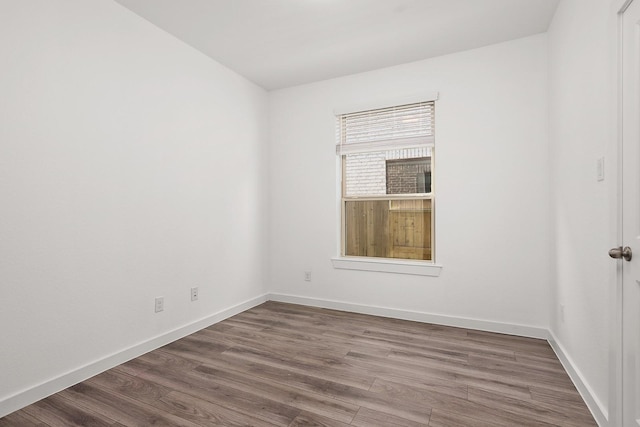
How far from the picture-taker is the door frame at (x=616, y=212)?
1.53 m

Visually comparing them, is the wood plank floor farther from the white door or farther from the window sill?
the window sill

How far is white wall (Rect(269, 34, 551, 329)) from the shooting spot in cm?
294

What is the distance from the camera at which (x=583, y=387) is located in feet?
6.47

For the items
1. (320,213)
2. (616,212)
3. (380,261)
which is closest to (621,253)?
(616,212)

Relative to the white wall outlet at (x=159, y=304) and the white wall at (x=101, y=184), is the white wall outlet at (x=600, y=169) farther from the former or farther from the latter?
the white wall outlet at (x=159, y=304)

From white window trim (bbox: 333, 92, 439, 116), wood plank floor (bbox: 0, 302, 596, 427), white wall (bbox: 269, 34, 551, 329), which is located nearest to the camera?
wood plank floor (bbox: 0, 302, 596, 427)

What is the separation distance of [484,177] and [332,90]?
1885mm

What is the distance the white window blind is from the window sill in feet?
3.94

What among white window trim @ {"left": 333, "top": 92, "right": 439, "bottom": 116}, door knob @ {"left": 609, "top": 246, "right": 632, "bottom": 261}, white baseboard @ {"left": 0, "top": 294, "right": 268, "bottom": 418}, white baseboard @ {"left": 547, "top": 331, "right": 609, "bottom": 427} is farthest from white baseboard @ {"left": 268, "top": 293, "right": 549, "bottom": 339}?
white window trim @ {"left": 333, "top": 92, "right": 439, "bottom": 116}

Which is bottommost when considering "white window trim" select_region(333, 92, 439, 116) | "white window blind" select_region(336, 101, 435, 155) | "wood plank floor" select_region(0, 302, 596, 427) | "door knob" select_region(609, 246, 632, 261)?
"wood plank floor" select_region(0, 302, 596, 427)

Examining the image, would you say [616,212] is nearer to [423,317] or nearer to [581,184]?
[581,184]

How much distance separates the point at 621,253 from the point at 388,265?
2159 mm

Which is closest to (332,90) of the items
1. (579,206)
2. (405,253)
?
(405,253)

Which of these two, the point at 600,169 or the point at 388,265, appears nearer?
the point at 600,169
